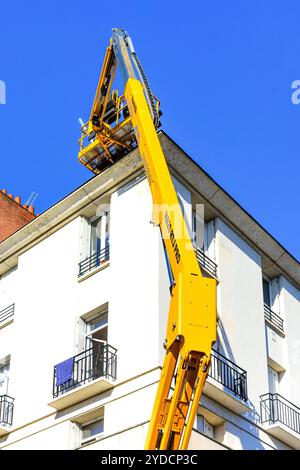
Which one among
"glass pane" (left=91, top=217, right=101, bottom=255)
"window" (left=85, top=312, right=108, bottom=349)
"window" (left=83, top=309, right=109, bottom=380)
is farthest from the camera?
"glass pane" (left=91, top=217, right=101, bottom=255)

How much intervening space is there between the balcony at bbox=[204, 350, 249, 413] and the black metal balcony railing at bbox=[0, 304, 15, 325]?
8.00 m

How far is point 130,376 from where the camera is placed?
26.2 metres

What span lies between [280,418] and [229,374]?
2.90 m

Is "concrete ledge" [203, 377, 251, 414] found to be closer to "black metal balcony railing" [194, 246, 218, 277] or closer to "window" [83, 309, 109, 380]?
"window" [83, 309, 109, 380]

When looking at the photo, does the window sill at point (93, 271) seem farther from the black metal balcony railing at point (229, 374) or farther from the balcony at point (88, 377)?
the black metal balcony railing at point (229, 374)

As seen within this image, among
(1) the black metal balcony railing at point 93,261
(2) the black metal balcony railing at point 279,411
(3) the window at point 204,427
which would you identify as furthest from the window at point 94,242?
(2) the black metal balcony railing at point 279,411

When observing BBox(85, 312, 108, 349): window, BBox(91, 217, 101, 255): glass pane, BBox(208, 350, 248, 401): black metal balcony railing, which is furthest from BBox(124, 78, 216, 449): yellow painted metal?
BBox(91, 217, 101, 255): glass pane

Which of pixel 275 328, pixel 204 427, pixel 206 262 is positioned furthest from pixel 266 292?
pixel 204 427

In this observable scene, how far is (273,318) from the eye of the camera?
32.8 metres

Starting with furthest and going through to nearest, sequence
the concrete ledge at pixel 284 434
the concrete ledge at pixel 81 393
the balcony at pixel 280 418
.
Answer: the balcony at pixel 280 418 < the concrete ledge at pixel 284 434 < the concrete ledge at pixel 81 393

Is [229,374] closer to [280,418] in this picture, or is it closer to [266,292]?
[280,418]

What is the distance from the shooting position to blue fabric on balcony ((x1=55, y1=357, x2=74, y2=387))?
27922 mm

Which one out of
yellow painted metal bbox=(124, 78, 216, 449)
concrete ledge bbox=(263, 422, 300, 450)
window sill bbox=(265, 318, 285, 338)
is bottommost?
yellow painted metal bbox=(124, 78, 216, 449)

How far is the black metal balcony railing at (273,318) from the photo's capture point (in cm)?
3238
